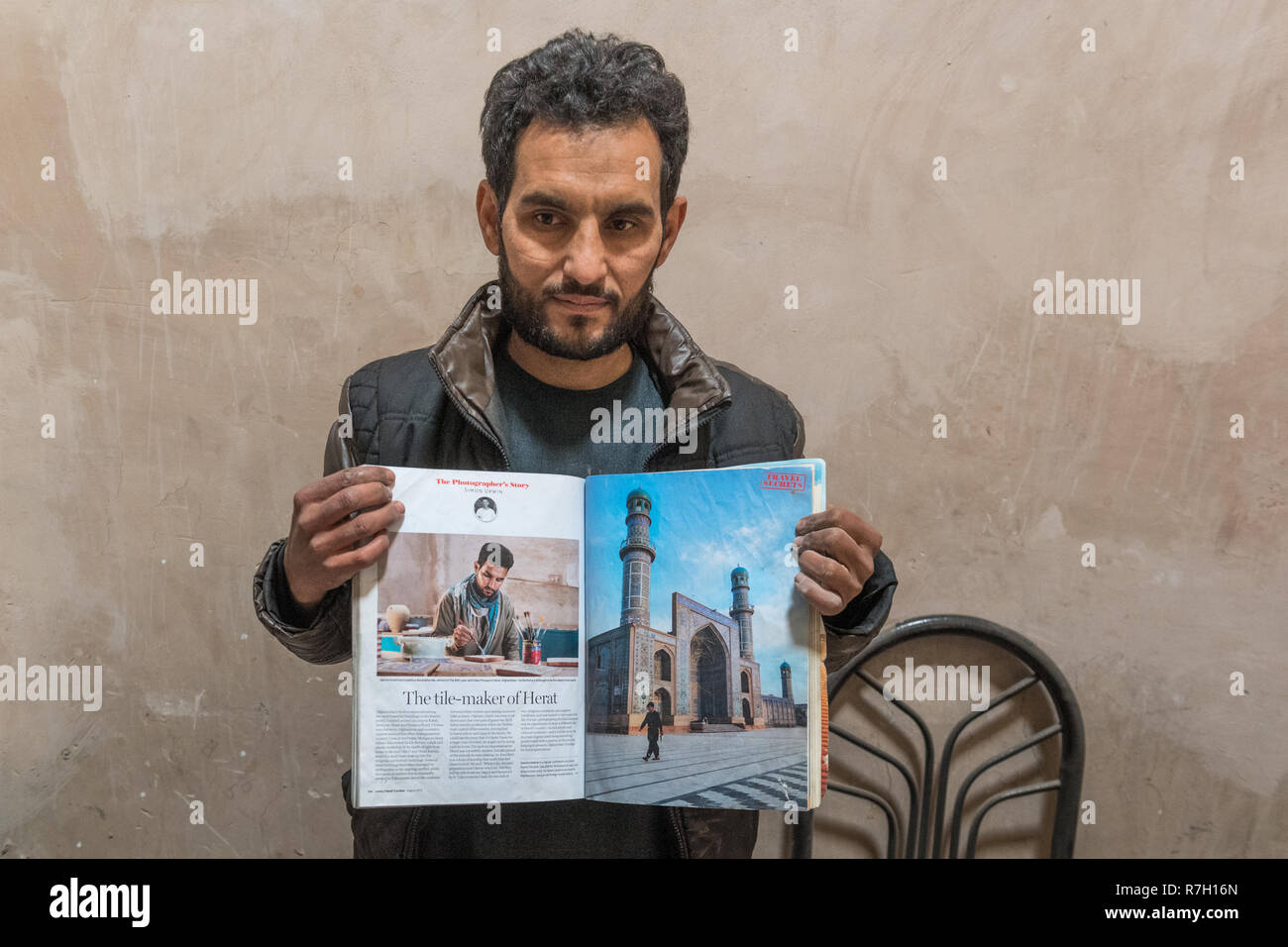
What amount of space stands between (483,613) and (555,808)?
29 centimetres

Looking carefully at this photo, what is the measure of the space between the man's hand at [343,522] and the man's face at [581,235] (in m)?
0.29

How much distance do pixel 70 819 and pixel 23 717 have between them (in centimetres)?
18

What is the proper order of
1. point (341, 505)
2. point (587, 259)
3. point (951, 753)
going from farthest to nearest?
point (951, 753) → point (587, 259) → point (341, 505)

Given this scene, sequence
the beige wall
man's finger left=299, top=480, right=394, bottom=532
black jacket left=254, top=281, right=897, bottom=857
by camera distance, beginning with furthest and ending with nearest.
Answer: the beige wall → black jacket left=254, top=281, right=897, bottom=857 → man's finger left=299, top=480, right=394, bottom=532

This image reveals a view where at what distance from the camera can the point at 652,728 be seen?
1048 mm

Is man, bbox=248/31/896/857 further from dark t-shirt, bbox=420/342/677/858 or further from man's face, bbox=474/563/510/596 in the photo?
man's face, bbox=474/563/510/596

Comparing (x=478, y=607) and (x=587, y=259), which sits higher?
(x=587, y=259)

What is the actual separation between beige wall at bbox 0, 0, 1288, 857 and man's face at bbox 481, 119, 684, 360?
1.25 feet

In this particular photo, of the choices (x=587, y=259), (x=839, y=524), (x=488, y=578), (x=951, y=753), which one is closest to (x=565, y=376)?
(x=587, y=259)

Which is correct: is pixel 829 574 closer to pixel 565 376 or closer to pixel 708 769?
pixel 708 769

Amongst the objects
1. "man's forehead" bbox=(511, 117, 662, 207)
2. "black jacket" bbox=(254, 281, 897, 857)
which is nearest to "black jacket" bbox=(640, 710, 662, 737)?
"black jacket" bbox=(254, 281, 897, 857)

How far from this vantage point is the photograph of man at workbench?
102 cm
